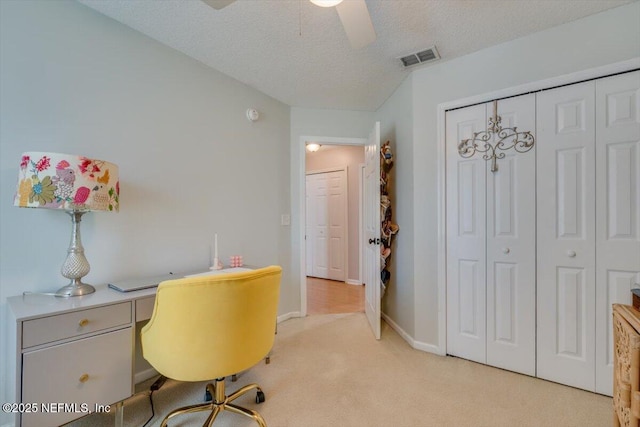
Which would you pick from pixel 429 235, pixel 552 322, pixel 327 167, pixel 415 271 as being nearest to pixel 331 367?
pixel 415 271

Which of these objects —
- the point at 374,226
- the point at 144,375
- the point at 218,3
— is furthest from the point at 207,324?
the point at 374,226

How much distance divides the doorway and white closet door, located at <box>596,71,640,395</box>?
2971 mm

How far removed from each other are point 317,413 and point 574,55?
9.00 ft

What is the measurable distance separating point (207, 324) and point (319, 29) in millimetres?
1915

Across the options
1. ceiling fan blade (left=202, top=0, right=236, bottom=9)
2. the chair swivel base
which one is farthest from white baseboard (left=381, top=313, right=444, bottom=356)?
ceiling fan blade (left=202, top=0, right=236, bottom=9)

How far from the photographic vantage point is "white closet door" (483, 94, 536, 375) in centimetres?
197

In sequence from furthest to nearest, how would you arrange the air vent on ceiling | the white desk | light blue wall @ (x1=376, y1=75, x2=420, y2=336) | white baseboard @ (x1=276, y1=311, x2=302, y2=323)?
white baseboard @ (x1=276, y1=311, x2=302, y2=323), light blue wall @ (x1=376, y1=75, x2=420, y2=336), the air vent on ceiling, the white desk

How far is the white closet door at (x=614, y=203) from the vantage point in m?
1.66

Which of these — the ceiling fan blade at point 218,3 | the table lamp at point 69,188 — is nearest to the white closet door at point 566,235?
the ceiling fan blade at point 218,3

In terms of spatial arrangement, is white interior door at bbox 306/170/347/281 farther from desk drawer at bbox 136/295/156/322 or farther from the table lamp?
the table lamp

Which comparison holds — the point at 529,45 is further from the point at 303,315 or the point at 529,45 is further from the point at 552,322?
the point at 303,315

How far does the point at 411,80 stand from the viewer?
2459 mm

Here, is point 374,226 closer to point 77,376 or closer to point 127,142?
point 127,142

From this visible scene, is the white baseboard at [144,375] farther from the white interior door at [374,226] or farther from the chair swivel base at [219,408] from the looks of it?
the white interior door at [374,226]
